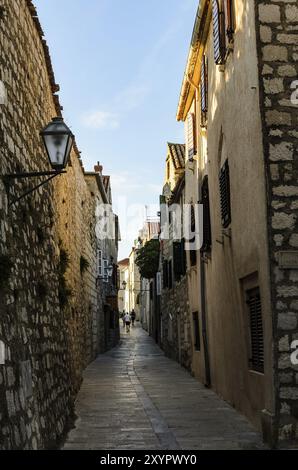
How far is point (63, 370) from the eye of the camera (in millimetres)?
9023

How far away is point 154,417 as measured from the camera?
30.3 feet

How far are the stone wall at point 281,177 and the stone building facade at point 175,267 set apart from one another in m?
9.92

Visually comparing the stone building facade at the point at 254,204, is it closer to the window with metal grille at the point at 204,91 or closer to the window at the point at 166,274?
the window with metal grille at the point at 204,91

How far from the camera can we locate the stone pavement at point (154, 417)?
738cm

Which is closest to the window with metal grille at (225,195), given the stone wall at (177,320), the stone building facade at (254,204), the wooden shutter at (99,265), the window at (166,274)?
the stone building facade at (254,204)

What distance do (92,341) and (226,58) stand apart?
46.9ft

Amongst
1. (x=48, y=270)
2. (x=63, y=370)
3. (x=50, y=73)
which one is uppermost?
(x=50, y=73)

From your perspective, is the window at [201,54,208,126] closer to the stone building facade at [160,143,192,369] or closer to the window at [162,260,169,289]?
the stone building facade at [160,143,192,369]

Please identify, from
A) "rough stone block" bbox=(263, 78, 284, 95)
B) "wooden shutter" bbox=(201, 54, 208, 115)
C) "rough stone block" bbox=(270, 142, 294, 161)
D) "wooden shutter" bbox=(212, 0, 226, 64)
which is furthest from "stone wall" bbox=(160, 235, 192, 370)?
"rough stone block" bbox=(263, 78, 284, 95)

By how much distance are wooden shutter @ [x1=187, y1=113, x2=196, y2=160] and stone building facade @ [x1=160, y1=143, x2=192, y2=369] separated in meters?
2.35

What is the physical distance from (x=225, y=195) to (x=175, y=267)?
8515mm

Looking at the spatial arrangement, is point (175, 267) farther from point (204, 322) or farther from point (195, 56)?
point (195, 56)
